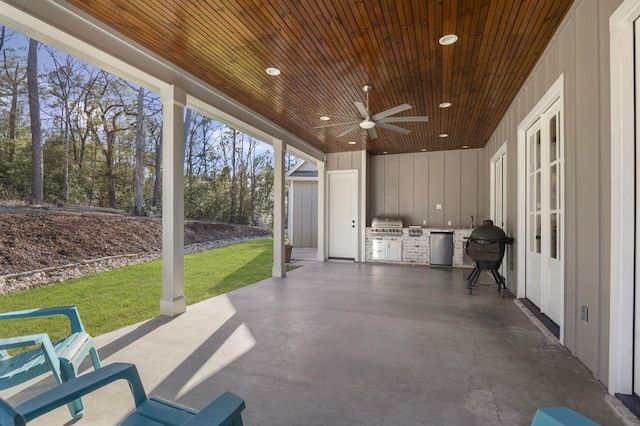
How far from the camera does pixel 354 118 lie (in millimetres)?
5594

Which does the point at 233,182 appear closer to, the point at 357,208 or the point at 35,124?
the point at 357,208

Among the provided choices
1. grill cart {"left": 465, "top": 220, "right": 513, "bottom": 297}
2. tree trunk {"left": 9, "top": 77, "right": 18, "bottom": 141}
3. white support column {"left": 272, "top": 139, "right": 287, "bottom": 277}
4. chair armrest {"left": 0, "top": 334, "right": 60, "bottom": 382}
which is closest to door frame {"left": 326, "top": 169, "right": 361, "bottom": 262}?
white support column {"left": 272, "top": 139, "right": 287, "bottom": 277}

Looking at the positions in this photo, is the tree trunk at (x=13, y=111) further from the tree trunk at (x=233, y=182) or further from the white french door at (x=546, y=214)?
the white french door at (x=546, y=214)

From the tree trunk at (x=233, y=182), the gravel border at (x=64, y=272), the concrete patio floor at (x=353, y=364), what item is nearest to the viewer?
the concrete patio floor at (x=353, y=364)

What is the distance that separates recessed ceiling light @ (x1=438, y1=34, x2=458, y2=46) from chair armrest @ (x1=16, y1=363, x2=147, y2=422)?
3648 millimetres

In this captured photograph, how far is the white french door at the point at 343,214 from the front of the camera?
834cm

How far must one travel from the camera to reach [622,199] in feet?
6.31

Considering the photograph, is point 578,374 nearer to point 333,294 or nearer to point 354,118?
point 333,294

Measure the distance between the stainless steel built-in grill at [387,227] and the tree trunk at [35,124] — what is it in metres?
Answer: 7.38

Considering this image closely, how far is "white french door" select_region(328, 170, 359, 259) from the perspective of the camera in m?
8.34

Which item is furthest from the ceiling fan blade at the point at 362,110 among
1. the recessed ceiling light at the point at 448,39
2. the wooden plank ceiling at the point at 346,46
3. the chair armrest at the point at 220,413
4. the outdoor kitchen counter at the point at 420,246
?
the outdoor kitchen counter at the point at 420,246

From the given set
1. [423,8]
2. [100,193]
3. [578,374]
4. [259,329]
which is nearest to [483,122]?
[423,8]

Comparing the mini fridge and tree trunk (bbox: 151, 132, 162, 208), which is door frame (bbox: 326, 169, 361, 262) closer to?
the mini fridge

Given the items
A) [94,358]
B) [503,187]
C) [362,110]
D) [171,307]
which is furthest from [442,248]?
[94,358]
